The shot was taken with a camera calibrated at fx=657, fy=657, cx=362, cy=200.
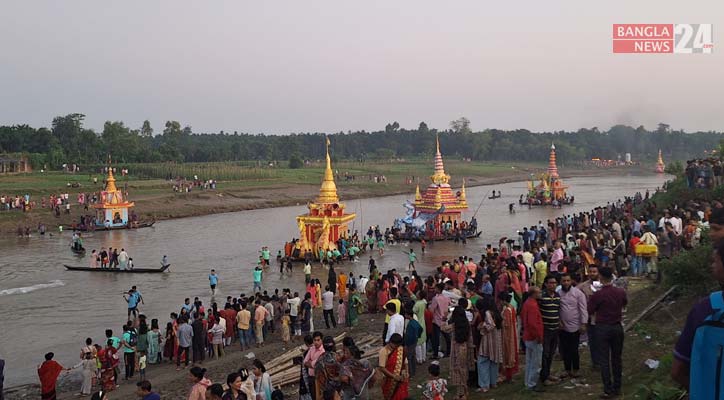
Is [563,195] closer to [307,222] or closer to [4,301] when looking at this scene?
[307,222]

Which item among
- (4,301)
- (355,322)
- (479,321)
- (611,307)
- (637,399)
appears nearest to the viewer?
(637,399)

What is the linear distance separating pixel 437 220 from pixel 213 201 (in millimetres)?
27652

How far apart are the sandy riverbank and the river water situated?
296 centimetres

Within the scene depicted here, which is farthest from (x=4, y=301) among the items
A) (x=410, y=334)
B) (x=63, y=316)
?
(x=410, y=334)

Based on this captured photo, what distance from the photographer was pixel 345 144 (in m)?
136

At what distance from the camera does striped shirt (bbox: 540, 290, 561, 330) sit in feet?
25.7

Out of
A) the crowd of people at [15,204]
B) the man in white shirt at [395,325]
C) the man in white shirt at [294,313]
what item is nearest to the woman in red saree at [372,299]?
the man in white shirt at [294,313]

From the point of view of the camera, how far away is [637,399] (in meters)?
6.58

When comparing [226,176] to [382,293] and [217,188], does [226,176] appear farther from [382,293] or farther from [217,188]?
[382,293]

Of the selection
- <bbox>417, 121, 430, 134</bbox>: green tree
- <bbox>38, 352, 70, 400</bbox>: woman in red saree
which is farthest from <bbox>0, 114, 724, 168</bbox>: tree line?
<bbox>38, 352, 70, 400</bbox>: woman in red saree

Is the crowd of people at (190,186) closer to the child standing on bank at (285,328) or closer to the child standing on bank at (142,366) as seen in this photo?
the child standing on bank at (285,328)

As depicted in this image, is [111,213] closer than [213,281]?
No

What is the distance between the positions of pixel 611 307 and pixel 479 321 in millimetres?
1661

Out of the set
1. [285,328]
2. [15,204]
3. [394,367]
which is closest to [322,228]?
[285,328]
